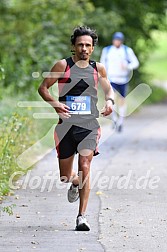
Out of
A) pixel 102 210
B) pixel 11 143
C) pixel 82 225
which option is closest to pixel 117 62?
pixel 11 143

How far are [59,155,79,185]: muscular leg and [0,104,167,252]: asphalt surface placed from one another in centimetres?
41

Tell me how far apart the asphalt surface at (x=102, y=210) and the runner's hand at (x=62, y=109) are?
109 centimetres

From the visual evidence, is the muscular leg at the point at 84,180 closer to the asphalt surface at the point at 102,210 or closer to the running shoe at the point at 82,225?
the running shoe at the point at 82,225

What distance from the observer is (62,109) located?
28.8 feet

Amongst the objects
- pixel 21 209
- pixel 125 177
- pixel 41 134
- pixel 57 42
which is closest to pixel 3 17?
pixel 57 42

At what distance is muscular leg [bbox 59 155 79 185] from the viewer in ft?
30.2

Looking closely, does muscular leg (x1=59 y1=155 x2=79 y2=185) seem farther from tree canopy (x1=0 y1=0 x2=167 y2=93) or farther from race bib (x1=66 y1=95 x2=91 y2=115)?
tree canopy (x1=0 y1=0 x2=167 y2=93)

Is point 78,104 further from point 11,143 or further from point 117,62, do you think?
point 117,62

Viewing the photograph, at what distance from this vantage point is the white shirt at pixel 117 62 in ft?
64.4

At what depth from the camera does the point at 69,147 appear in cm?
909

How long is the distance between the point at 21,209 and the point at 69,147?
1214 mm

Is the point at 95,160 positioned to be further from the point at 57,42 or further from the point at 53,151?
the point at 57,42

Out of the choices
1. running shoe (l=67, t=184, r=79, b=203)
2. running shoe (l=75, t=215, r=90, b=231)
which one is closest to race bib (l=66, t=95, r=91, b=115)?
running shoe (l=67, t=184, r=79, b=203)

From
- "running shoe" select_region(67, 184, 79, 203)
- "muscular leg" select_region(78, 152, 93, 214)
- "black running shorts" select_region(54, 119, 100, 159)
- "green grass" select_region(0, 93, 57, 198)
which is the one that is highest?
"black running shorts" select_region(54, 119, 100, 159)
